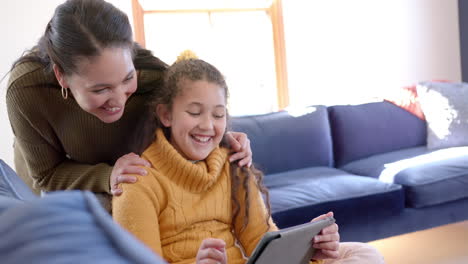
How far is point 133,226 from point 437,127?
2570mm

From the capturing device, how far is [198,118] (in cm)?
145

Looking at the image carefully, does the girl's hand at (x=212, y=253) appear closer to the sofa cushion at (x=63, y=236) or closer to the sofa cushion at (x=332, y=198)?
the sofa cushion at (x=63, y=236)

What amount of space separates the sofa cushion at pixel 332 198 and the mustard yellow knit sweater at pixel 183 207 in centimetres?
95

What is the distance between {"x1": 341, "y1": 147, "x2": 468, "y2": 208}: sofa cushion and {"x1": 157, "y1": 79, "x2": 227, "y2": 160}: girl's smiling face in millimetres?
1573

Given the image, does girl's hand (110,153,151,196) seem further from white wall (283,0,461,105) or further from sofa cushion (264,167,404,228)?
white wall (283,0,461,105)

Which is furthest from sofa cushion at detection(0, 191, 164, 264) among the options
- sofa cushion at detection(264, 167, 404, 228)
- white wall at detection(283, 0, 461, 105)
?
white wall at detection(283, 0, 461, 105)

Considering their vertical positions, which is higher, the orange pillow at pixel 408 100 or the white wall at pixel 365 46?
the white wall at pixel 365 46

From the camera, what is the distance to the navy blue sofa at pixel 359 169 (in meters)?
2.55

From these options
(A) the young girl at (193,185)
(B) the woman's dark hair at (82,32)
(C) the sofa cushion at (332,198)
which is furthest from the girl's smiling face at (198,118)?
(C) the sofa cushion at (332,198)

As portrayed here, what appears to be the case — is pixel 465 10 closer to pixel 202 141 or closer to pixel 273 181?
pixel 273 181

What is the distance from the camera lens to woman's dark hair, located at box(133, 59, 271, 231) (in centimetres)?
149

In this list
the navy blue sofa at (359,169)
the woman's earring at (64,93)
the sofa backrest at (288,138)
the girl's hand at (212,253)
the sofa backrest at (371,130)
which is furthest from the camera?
the sofa backrest at (371,130)

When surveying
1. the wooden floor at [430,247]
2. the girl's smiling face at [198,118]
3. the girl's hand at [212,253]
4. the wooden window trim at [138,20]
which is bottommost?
the wooden floor at [430,247]

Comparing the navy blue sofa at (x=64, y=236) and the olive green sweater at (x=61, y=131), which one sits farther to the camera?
the olive green sweater at (x=61, y=131)
